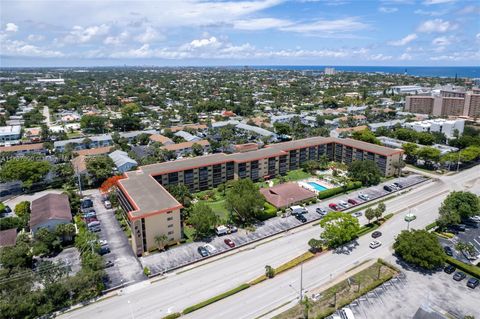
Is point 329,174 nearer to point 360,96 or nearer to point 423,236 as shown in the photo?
point 423,236

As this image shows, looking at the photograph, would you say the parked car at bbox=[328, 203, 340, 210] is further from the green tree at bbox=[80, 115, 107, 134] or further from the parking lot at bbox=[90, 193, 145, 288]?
the green tree at bbox=[80, 115, 107, 134]

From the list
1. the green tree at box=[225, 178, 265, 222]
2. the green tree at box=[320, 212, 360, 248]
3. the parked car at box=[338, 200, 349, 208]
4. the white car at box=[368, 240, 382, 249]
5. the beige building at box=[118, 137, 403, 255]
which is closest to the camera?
the green tree at box=[320, 212, 360, 248]

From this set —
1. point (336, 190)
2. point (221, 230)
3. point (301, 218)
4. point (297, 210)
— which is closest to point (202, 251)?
point (221, 230)

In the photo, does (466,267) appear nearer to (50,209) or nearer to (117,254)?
(117,254)

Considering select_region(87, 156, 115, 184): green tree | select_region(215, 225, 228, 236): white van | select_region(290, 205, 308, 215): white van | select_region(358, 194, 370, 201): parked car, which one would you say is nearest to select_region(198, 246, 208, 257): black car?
select_region(215, 225, 228, 236): white van

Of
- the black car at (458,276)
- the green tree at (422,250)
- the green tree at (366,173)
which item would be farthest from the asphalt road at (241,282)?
the green tree at (366,173)

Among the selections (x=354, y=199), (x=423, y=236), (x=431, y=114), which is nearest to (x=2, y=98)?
(x=354, y=199)
